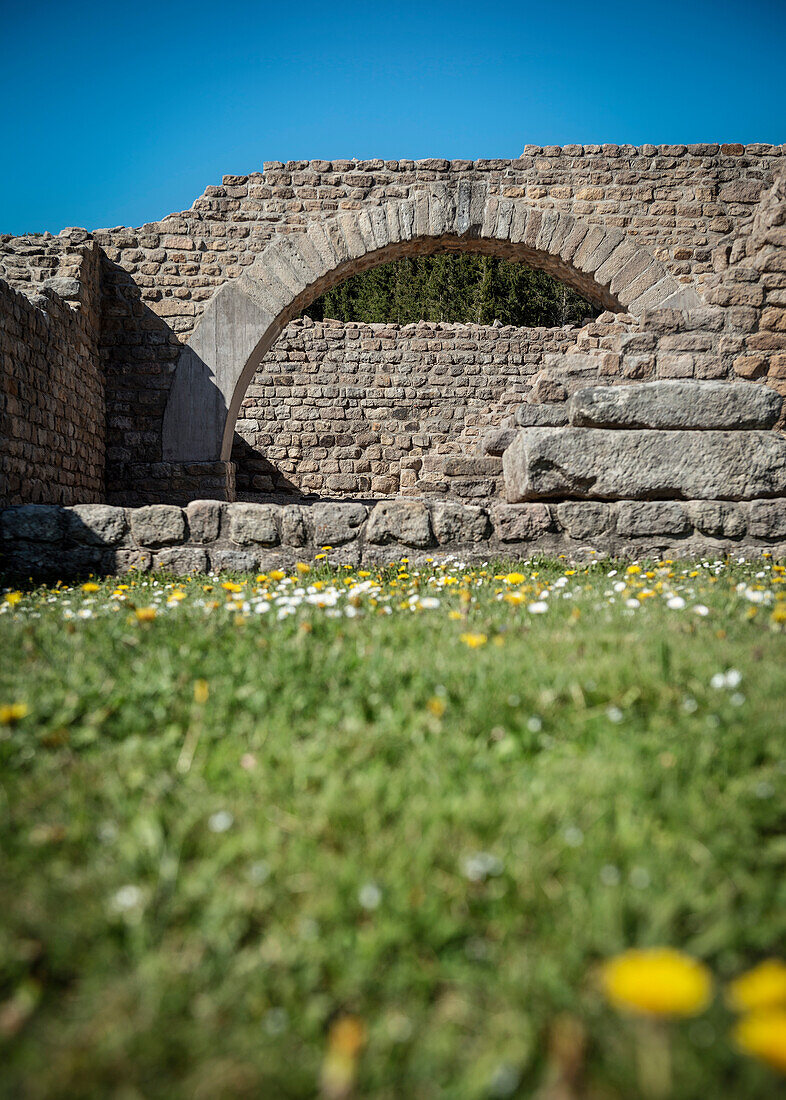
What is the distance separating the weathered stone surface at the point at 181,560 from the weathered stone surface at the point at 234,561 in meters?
0.08

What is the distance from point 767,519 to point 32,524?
15.8 feet

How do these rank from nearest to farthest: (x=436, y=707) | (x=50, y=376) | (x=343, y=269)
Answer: (x=436, y=707) → (x=50, y=376) → (x=343, y=269)

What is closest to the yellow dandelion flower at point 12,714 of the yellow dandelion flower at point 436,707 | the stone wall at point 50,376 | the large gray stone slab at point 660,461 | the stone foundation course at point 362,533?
Result: the yellow dandelion flower at point 436,707

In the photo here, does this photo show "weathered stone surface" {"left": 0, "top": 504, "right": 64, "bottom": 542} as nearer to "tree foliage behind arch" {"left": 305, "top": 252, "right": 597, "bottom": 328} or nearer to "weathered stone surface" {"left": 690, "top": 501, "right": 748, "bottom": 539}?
"weathered stone surface" {"left": 690, "top": 501, "right": 748, "bottom": 539}

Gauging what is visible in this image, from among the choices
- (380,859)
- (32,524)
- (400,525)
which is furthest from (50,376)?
(380,859)

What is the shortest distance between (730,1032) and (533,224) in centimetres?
907

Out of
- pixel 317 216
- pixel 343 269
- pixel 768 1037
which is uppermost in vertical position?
pixel 317 216

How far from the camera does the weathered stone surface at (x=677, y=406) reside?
4219mm

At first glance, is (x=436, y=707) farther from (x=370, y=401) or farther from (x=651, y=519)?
(x=370, y=401)

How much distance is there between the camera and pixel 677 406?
4223 mm

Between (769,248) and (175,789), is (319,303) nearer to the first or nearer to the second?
(769,248)

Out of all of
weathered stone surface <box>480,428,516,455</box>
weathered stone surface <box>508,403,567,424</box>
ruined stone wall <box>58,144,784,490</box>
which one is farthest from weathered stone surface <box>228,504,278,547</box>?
ruined stone wall <box>58,144,784,490</box>

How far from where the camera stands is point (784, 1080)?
27.7 inches

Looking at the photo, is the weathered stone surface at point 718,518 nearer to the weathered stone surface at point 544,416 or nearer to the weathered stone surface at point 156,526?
the weathered stone surface at point 544,416
